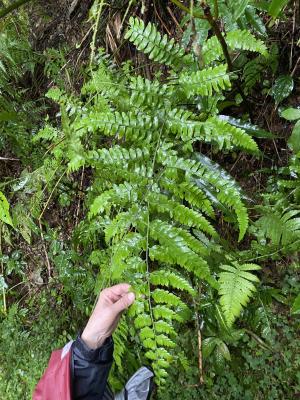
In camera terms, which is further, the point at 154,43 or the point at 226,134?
the point at 154,43

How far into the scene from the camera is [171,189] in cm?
174

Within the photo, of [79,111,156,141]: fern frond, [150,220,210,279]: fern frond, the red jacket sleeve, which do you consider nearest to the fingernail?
[150,220,210,279]: fern frond

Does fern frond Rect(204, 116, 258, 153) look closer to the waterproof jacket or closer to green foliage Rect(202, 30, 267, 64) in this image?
green foliage Rect(202, 30, 267, 64)

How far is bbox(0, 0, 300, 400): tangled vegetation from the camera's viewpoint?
170cm

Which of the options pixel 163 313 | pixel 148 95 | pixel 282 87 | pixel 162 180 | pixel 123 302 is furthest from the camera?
pixel 282 87

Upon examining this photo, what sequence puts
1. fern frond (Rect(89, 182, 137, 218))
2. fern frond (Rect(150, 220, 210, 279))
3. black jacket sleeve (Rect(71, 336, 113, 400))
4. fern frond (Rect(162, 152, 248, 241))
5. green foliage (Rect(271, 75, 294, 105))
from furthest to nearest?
1. green foliage (Rect(271, 75, 294, 105))
2. black jacket sleeve (Rect(71, 336, 113, 400))
3. fern frond (Rect(89, 182, 137, 218))
4. fern frond (Rect(162, 152, 248, 241))
5. fern frond (Rect(150, 220, 210, 279))

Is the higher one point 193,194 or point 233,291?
point 193,194

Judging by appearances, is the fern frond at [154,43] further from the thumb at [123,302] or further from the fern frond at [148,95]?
the thumb at [123,302]

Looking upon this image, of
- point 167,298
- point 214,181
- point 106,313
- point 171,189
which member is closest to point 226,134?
point 214,181

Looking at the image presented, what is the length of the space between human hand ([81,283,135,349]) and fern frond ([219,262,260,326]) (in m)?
0.38

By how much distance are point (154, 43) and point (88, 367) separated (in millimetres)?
1475

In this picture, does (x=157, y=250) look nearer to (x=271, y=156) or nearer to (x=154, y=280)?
(x=154, y=280)

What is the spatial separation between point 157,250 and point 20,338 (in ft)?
8.59

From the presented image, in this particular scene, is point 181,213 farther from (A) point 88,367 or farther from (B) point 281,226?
(A) point 88,367
